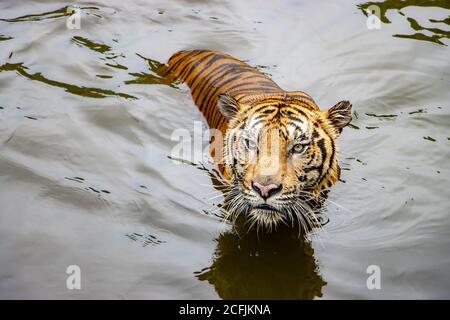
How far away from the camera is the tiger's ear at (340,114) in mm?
4539

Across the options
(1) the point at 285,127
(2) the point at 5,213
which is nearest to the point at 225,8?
(1) the point at 285,127

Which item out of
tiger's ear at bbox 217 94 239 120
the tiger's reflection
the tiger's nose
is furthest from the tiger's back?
the tiger's nose

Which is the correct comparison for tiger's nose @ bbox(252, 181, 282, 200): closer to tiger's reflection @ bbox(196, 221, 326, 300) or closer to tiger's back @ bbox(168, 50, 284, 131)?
tiger's reflection @ bbox(196, 221, 326, 300)

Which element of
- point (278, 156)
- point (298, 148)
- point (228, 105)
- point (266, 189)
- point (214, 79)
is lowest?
point (266, 189)

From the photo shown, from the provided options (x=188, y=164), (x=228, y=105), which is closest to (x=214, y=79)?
(x=188, y=164)

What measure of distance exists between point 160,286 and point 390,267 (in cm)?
139

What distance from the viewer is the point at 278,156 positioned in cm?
423

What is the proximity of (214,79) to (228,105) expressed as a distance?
114 centimetres

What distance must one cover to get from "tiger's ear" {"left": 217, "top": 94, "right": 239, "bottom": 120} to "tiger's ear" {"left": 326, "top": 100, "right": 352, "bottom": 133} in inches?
24.6

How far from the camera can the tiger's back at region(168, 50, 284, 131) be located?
18.0 ft

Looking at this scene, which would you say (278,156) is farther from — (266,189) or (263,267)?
(263,267)

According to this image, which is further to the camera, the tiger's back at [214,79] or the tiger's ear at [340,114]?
the tiger's back at [214,79]

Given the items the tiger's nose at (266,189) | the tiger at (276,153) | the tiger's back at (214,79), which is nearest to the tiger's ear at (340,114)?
the tiger at (276,153)

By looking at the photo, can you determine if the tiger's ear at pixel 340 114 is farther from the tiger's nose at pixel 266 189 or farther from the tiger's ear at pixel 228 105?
the tiger's nose at pixel 266 189
